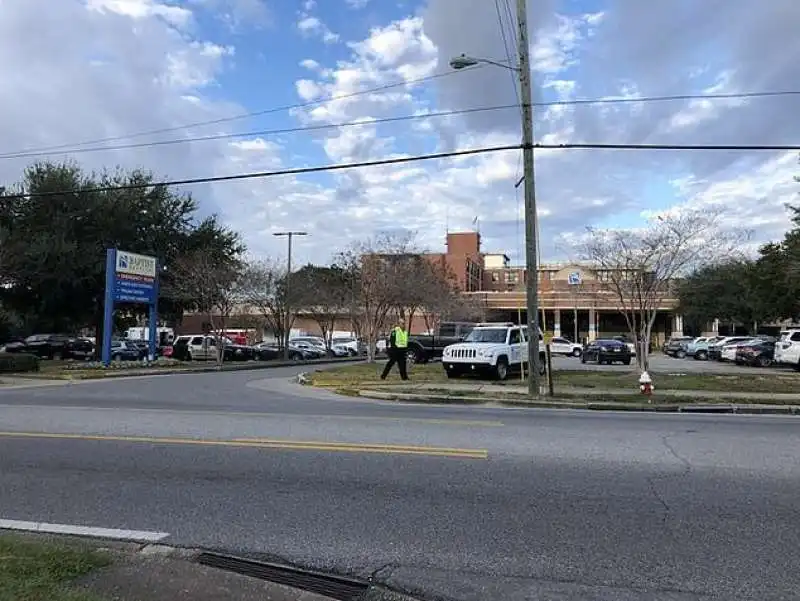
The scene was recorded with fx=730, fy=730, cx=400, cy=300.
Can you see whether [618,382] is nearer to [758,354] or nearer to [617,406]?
[617,406]

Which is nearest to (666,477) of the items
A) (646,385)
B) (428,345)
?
(646,385)

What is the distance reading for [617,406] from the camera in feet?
52.2

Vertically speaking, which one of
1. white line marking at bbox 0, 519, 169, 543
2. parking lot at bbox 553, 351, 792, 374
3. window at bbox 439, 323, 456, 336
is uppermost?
window at bbox 439, 323, 456, 336

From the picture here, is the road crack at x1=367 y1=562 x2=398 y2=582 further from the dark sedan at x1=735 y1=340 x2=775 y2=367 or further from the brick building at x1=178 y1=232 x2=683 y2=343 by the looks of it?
the brick building at x1=178 y1=232 x2=683 y2=343

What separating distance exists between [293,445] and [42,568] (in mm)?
4802

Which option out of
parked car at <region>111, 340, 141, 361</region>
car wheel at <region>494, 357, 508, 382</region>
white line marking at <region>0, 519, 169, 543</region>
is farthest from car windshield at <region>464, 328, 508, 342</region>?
parked car at <region>111, 340, 141, 361</region>

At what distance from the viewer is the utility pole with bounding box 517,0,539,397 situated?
1750 centimetres

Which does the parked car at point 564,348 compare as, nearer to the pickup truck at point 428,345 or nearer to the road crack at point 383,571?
the pickup truck at point 428,345

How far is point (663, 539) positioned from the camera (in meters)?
5.50

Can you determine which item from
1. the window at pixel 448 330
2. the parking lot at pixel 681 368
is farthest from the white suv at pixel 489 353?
the window at pixel 448 330

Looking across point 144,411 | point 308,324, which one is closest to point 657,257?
point 144,411

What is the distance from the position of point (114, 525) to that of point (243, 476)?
1.82 m

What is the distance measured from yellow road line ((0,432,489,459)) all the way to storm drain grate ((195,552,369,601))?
3.82m

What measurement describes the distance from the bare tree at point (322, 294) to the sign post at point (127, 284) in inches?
540
